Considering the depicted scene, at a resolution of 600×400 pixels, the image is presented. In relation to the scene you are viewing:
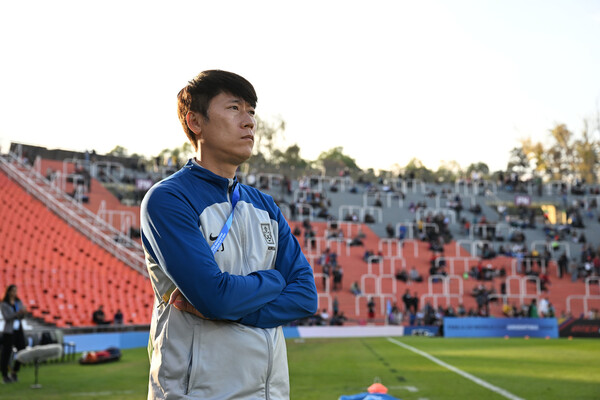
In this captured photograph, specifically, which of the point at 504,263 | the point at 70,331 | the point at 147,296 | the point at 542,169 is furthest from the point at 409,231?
the point at 542,169

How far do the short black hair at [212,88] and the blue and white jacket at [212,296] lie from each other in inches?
10.1

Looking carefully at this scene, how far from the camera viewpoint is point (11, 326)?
1432 centimetres

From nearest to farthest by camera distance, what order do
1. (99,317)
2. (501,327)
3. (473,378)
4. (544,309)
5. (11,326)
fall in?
1. (473,378)
2. (11,326)
3. (99,317)
4. (501,327)
5. (544,309)

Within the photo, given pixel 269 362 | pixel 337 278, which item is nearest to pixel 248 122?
pixel 269 362

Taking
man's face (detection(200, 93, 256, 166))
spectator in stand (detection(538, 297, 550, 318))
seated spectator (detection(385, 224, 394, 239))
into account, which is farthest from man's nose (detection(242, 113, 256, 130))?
seated spectator (detection(385, 224, 394, 239))

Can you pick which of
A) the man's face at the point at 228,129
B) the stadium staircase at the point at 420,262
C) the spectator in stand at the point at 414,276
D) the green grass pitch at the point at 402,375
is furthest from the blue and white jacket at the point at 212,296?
the spectator in stand at the point at 414,276

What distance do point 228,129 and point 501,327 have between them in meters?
30.8

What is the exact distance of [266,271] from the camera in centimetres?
297

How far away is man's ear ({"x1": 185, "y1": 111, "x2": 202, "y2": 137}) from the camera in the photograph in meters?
3.09

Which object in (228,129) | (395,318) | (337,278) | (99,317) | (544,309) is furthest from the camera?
(337,278)

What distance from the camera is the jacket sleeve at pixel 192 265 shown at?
273 centimetres

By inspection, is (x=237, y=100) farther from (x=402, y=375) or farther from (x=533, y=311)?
(x=533, y=311)

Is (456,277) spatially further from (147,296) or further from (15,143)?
(15,143)

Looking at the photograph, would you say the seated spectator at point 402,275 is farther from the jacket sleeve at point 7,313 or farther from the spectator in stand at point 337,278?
the jacket sleeve at point 7,313
